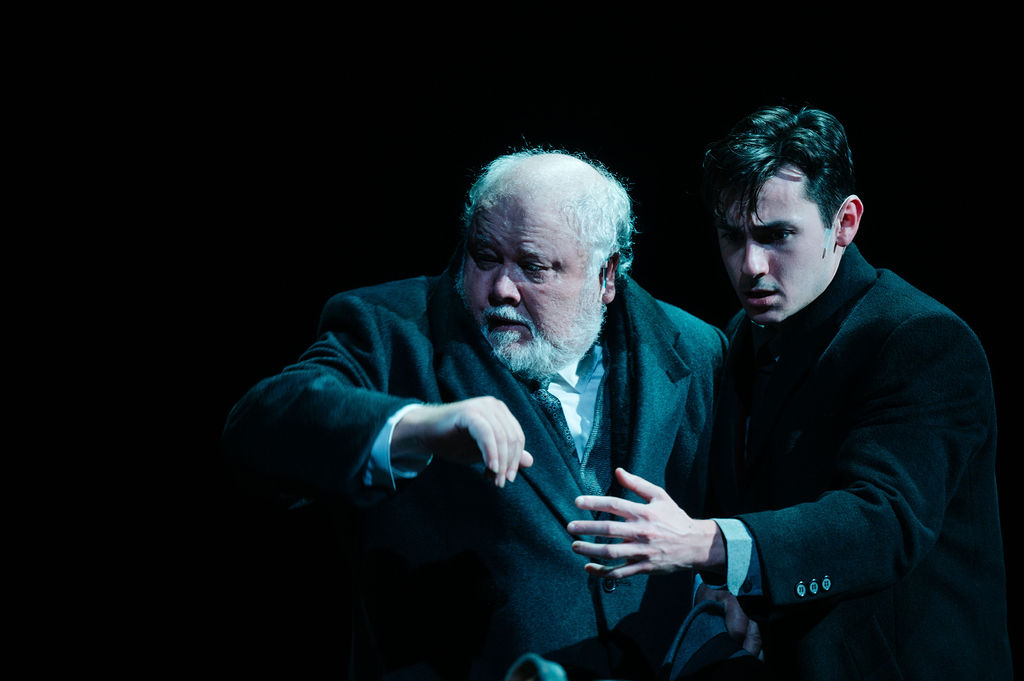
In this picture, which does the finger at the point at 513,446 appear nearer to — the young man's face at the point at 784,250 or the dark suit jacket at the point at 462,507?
the dark suit jacket at the point at 462,507

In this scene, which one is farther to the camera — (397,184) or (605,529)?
(397,184)

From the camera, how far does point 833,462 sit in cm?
164

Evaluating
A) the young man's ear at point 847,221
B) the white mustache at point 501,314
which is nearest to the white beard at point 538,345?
the white mustache at point 501,314

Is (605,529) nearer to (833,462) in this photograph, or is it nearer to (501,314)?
(833,462)

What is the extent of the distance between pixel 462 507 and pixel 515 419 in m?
0.34

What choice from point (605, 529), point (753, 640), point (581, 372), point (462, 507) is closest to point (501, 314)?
point (581, 372)

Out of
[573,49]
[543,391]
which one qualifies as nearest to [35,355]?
[543,391]

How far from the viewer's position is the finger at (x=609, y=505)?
4.68 feet

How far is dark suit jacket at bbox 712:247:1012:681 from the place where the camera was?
4.86 feet

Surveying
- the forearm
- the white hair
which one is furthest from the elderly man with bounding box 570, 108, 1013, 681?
the forearm

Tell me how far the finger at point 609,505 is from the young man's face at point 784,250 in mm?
606

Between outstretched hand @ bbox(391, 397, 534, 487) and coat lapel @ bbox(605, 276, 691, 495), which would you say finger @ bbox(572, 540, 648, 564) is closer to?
outstretched hand @ bbox(391, 397, 534, 487)

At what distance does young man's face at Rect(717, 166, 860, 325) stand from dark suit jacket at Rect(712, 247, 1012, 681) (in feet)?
0.13

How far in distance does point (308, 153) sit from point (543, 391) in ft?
3.49
